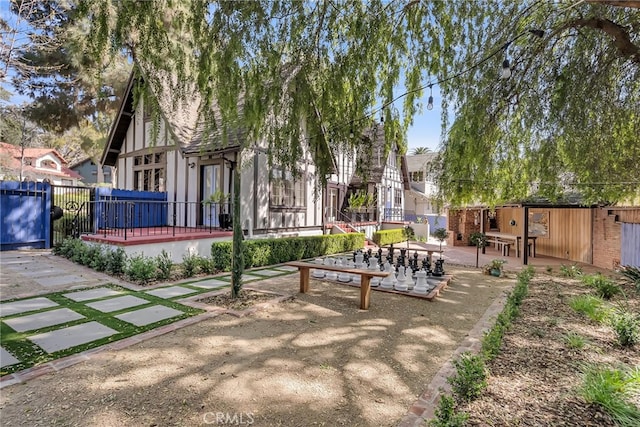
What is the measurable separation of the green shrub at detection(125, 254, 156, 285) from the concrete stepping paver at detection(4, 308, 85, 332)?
199 cm

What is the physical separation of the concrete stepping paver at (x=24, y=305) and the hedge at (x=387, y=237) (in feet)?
52.6

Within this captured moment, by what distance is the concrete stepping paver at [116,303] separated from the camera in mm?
5641

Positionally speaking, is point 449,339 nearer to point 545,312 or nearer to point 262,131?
point 545,312

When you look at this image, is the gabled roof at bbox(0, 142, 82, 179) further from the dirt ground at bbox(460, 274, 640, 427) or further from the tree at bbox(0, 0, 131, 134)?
the dirt ground at bbox(460, 274, 640, 427)

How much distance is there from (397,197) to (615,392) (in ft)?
85.0

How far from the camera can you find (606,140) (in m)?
7.08

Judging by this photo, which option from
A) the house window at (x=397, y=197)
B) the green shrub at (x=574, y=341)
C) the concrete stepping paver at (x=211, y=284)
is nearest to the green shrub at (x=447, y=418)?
the green shrub at (x=574, y=341)

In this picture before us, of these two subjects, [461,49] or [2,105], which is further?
[2,105]

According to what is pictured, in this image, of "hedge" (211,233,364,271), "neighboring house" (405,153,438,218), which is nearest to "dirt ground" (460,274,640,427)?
"hedge" (211,233,364,271)

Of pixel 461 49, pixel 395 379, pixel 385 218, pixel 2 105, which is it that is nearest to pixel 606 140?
pixel 461 49

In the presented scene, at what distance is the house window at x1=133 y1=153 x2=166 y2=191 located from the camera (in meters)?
13.7

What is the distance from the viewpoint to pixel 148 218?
43.5ft

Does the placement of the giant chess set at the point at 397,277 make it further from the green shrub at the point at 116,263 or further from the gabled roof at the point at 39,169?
the gabled roof at the point at 39,169

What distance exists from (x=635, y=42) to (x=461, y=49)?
11.8ft
